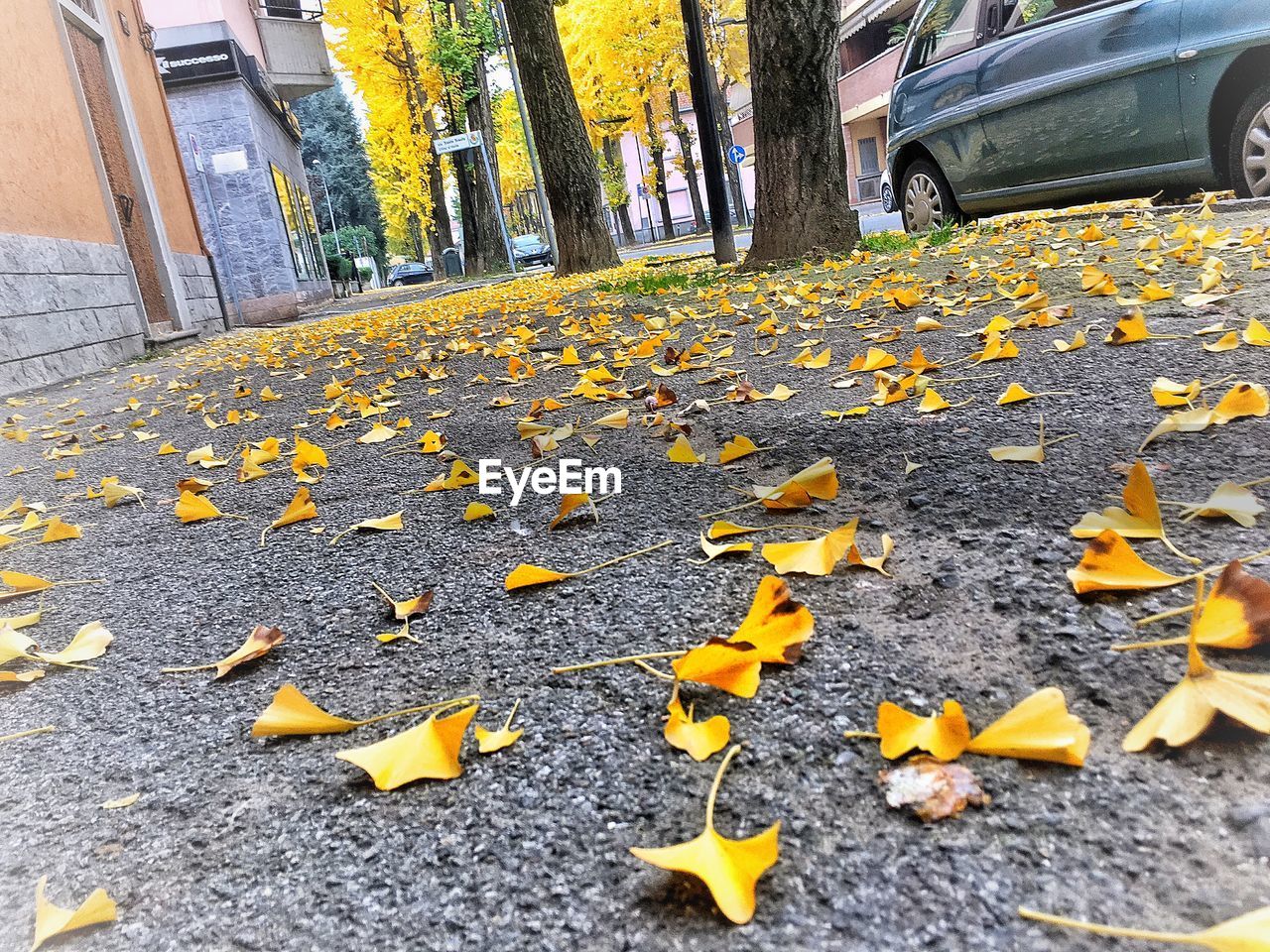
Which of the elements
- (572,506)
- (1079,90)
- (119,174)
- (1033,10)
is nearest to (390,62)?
(119,174)

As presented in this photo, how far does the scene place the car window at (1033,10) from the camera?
558cm

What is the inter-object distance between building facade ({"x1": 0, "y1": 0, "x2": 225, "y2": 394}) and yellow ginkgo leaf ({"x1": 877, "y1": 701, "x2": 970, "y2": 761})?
700 centimetres

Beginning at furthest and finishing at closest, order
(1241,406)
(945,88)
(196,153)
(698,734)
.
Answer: (196,153) < (945,88) < (1241,406) < (698,734)

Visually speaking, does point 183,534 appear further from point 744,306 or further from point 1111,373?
point 744,306

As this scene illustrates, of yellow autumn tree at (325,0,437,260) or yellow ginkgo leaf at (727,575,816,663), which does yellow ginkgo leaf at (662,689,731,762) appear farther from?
yellow autumn tree at (325,0,437,260)

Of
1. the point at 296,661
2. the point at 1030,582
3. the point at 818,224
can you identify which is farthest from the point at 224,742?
the point at 818,224

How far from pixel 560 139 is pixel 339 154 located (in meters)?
50.1

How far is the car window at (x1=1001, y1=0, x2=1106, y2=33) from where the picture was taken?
220 inches

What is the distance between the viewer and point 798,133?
5.96 metres

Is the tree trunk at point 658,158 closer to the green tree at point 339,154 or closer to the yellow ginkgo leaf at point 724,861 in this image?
the green tree at point 339,154

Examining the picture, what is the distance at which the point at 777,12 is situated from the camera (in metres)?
5.75

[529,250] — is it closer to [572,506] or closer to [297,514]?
[297,514]

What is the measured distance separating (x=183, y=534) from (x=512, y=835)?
5.79 ft

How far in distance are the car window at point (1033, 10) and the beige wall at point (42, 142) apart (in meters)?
7.52
